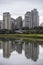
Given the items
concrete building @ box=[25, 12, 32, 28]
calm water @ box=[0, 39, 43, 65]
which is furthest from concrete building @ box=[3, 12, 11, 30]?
calm water @ box=[0, 39, 43, 65]

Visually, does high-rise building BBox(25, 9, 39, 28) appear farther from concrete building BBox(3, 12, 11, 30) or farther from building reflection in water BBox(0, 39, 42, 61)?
building reflection in water BBox(0, 39, 42, 61)

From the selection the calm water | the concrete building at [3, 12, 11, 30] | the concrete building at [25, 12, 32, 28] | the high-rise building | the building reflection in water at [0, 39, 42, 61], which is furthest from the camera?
the high-rise building

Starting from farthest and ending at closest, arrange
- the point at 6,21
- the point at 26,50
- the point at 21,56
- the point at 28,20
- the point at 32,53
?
the point at 28,20
the point at 6,21
the point at 26,50
the point at 32,53
the point at 21,56

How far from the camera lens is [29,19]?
4163 inches

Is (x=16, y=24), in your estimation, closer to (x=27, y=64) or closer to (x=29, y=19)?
(x=29, y=19)

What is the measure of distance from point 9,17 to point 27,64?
102 meters

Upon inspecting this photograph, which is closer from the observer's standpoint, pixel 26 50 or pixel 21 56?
pixel 21 56

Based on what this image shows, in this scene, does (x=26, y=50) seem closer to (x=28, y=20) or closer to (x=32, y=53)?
(x=32, y=53)

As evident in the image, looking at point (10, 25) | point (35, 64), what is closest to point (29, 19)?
point (10, 25)

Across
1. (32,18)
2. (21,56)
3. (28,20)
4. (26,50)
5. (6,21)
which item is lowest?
(26,50)

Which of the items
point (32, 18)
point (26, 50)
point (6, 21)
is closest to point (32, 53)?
point (26, 50)

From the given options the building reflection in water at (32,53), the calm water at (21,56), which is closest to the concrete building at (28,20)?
the building reflection in water at (32,53)

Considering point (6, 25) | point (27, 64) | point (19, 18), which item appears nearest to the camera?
point (27, 64)

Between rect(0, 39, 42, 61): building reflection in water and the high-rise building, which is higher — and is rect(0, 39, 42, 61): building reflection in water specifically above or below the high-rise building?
below
